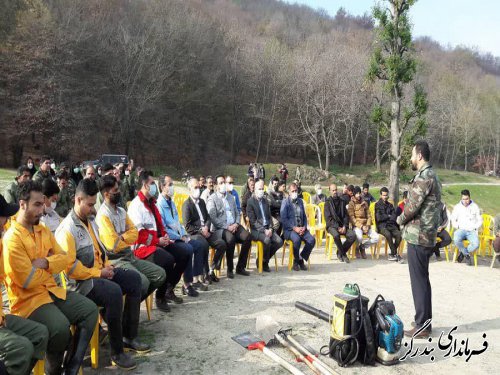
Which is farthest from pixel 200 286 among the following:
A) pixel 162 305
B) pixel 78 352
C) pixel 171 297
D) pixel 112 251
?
pixel 78 352

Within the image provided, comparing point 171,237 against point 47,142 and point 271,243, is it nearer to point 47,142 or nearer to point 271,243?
point 271,243

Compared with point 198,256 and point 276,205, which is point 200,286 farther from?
point 276,205

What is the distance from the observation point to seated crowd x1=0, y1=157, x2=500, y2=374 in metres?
3.05

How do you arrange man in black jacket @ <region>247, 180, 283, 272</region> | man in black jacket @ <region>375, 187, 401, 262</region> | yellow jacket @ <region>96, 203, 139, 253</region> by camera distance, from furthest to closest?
man in black jacket @ <region>375, 187, 401, 262</region> < man in black jacket @ <region>247, 180, 283, 272</region> < yellow jacket @ <region>96, 203, 139, 253</region>

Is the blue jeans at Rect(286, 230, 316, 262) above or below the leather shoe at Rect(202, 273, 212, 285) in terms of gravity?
above

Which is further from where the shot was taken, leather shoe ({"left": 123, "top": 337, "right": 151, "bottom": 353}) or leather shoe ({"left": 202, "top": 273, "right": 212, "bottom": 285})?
leather shoe ({"left": 202, "top": 273, "right": 212, "bottom": 285})

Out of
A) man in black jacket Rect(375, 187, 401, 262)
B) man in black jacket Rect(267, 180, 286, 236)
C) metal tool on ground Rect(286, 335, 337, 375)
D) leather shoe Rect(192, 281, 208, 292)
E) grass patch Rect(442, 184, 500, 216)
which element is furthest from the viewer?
grass patch Rect(442, 184, 500, 216)

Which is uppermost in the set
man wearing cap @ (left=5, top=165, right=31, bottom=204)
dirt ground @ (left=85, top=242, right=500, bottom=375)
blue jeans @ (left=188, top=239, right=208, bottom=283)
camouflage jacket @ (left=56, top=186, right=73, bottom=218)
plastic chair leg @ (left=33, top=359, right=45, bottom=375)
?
man wearing cap @ (left=5, top=165, right=31, bottom=204)

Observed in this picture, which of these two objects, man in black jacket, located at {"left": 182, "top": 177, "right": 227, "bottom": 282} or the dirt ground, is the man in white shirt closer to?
the dirt ground

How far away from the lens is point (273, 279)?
643 cm

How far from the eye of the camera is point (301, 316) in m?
4.86

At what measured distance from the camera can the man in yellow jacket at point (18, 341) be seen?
2.67 meters

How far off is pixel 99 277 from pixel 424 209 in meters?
3.37

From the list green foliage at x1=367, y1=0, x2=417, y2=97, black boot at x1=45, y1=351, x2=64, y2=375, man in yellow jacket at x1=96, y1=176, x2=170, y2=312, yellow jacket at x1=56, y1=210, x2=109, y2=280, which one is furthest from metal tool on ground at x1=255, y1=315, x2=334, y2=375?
green foliage at x1=367, y1=0, x2=417, y2=97
